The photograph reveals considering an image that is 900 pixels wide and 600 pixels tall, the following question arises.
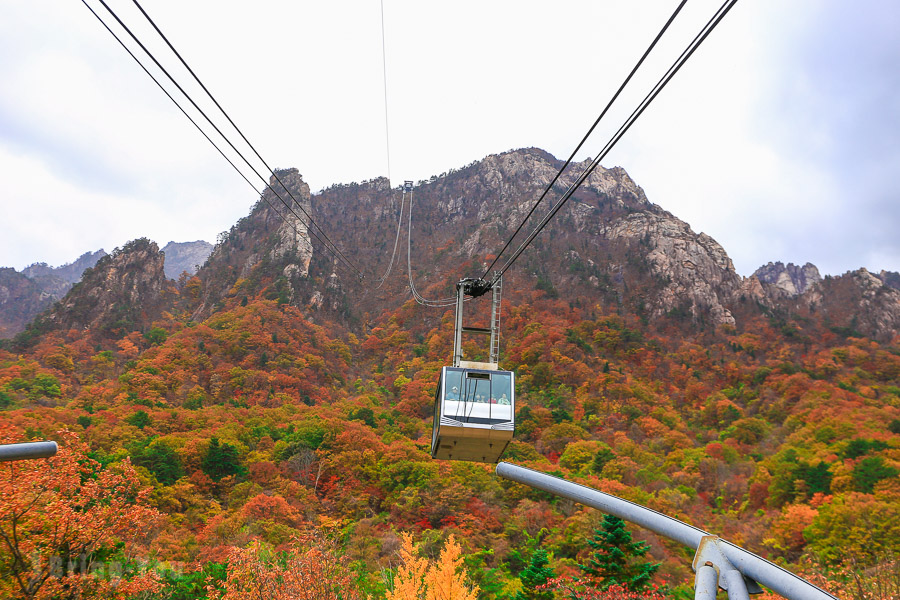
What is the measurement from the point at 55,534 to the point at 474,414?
15.7 m

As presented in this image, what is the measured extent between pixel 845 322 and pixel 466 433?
9198cm

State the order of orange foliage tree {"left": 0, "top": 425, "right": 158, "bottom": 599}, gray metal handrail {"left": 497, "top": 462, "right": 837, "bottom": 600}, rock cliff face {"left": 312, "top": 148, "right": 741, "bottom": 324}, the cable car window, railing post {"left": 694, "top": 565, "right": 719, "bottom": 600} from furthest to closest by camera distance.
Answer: rock cliff face {"left": 312, "top": 148, "right": 741, "bottom": 324}, orange foliage tree {"left": 0, "top": 425, "right": 158, "bottom": 599}, the cable car window, railing post {"left": 694, "top": 565, "right": 719, "bottom": 600}, gray metal handrail {"left": 497, "top": 462, "right": 837, "bottom": 600}

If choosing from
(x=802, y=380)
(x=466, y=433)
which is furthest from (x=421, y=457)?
(x=802, y=380)

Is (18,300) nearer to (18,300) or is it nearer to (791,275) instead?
(18,300)

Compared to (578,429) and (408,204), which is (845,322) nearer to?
(578,429)

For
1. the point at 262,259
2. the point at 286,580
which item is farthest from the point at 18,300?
the point at 286,580

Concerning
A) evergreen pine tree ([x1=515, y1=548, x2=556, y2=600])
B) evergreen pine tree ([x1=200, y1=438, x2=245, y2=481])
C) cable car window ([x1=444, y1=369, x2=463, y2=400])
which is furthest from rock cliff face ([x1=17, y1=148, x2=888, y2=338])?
cable car window ([x1=444, y1=369, x2=463, y2=400])

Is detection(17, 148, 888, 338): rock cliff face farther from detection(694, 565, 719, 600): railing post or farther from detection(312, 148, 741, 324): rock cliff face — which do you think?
detection(694, 565, 719, 600): railing post

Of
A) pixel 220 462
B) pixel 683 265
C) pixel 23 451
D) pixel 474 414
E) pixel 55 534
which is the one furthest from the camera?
pixel 683 265

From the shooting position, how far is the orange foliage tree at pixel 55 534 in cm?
1672

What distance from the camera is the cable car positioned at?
11.5m

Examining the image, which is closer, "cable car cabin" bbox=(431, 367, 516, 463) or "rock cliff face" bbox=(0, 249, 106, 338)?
"cable car cabin" bbox=(431, 367, 516, 463)

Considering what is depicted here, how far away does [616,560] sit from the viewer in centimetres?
2670

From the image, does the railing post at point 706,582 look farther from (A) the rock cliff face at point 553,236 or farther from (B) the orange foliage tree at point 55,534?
(A) the rock cliff face at point 553,236
